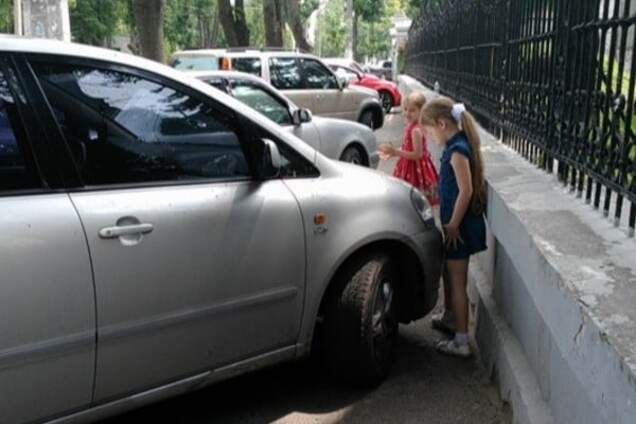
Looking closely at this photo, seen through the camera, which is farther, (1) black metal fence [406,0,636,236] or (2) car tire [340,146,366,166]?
(2) car tire [340,146,366,166]

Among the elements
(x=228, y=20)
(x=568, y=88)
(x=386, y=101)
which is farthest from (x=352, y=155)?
(x=228, y=20)

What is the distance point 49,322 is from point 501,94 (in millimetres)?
4015

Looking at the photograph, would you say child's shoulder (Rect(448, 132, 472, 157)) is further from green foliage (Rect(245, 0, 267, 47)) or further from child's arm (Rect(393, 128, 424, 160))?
green foliage (Rect(245, 0, 267, 47))

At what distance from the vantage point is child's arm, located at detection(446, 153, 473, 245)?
4059 millimetres

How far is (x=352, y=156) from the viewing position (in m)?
9.54

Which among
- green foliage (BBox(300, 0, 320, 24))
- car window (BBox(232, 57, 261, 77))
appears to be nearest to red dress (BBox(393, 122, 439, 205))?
car window (BBox(232, 57, 261, 77))

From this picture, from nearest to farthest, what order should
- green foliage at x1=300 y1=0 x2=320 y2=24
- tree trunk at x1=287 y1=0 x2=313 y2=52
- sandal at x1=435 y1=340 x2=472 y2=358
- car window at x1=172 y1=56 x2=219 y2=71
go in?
1. sandal at x1=435 y1=340 x2=472 y2=358
2. car window at x1=172 y1=56 x2=219 y2=71
3. tree trunk at x1=287 y1=0 x2=313 y2=52
4. green foliage at x1=300 y1=0 x2=320 y2=24

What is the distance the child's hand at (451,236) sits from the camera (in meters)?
4.14

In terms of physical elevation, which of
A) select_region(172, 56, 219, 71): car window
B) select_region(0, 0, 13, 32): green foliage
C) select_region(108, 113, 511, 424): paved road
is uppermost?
select_region(0, 0, 13, 32): green foliage

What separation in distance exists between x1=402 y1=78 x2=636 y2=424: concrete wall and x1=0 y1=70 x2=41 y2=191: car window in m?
1.93

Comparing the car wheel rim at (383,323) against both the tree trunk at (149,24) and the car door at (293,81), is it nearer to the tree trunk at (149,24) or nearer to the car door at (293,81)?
the car door at (293,81)

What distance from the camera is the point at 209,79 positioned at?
891cm

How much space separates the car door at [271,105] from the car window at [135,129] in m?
5.37

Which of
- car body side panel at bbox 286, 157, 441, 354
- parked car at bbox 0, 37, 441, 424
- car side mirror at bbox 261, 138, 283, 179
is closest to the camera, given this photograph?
parked car at bbox 0, 37, 441, 424
